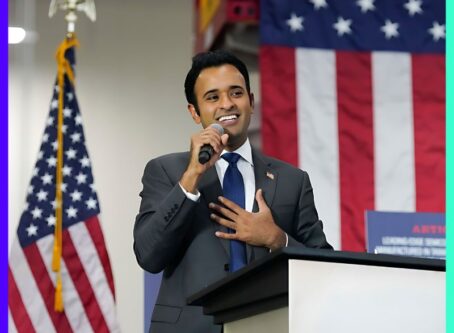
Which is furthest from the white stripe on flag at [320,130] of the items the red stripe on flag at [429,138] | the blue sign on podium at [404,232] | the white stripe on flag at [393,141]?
the blue sign on podium at [404,232]

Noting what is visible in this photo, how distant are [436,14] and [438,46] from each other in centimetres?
15

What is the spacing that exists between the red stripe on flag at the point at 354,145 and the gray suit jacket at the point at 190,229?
214cm

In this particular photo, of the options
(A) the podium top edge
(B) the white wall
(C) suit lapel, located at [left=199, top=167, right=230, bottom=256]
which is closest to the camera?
(A) the podium top edge

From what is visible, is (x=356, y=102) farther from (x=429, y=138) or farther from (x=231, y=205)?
(x=231, y=205)

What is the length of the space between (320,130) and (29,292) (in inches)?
59.3

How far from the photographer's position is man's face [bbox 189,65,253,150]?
7.45 ft

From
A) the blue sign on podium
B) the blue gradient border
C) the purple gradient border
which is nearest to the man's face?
the purple gradient border

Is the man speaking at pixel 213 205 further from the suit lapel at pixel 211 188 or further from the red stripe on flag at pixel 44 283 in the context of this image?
the red stripe on flag at pixel 44 283

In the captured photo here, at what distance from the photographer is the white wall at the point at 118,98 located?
6898 mm

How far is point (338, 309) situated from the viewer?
1470 millimetres

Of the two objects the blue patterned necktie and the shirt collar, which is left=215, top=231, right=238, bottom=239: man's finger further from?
the shirt collar

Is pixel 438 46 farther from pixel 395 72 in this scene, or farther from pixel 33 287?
pixel 33 287

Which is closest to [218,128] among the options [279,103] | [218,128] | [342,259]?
[218,128]

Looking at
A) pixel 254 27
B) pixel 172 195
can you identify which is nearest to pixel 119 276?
pixel 254 27
